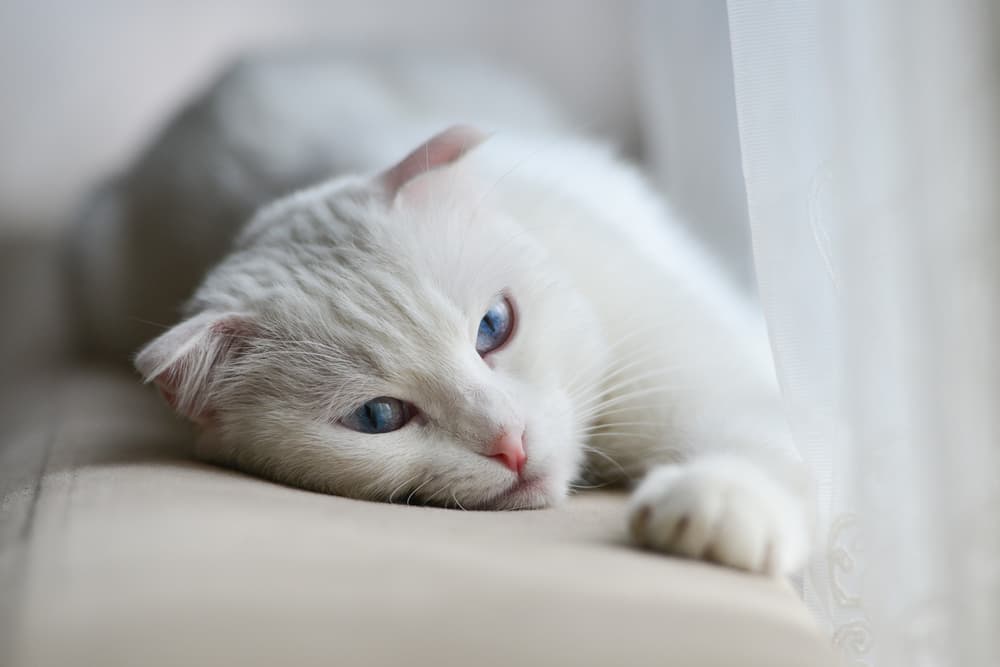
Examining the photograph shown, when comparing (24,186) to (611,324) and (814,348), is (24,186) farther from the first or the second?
(814,348)

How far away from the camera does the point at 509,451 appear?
3.84 feet

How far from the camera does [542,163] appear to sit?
5.80ft

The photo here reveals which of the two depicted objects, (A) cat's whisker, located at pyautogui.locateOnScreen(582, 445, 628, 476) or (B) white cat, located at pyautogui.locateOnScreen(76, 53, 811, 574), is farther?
(A) cat's whisker, located at pyautogui.locateOnScreen(582, 445, 628, 476)

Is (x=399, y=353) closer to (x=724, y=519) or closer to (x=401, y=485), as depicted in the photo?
(x=401, y=485)

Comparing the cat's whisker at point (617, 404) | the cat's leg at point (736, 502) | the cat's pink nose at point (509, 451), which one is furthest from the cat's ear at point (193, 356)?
the cat's leg at point (736, 502)

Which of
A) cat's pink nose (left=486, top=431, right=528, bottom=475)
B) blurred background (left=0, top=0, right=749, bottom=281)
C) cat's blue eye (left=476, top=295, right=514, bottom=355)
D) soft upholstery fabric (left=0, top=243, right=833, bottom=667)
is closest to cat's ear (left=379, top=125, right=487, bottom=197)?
cat's blue eye (left=476, top=295, right=514, bottom=355)

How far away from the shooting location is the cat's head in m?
1.20

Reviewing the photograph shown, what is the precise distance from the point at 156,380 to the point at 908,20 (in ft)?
3.48

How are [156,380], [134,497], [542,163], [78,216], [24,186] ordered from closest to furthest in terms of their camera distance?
1. [134,497]
2. [156,380]
3. [542,163]
4. [78,216]
5. [24,186]

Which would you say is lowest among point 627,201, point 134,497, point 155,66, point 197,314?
point 134,497

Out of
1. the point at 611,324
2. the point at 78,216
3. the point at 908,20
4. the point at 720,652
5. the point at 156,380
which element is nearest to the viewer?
the point at 720,652

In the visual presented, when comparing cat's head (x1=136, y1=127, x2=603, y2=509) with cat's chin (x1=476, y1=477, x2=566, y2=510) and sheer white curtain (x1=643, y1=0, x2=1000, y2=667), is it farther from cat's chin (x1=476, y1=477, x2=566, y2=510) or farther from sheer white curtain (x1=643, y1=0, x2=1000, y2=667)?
sheer white curtain (x1=643, y1=0, x2=1000, y2=667)

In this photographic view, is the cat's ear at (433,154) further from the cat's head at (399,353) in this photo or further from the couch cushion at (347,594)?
the couch cushion at (347,594)

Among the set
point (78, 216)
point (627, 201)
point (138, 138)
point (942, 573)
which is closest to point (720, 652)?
point (942, 573)
